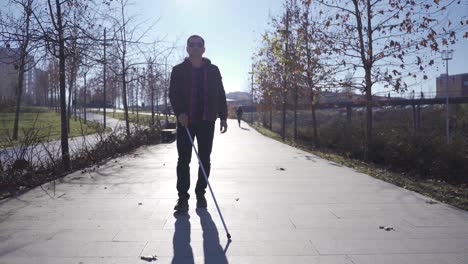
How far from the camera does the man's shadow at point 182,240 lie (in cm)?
317

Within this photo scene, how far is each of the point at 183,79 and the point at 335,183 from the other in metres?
3.37

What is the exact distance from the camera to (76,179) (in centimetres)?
691

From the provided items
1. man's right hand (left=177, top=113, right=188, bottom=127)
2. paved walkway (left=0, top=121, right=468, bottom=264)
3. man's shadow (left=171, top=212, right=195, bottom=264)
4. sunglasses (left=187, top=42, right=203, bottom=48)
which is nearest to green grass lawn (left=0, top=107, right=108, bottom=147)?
paved walkway (left=0, top=121, right=468, bottom=264)

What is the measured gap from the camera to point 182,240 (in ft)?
11.9

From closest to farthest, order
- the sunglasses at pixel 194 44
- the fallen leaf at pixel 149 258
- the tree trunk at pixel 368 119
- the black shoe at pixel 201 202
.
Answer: the fallen leaf at pixel 149 258
the sunglasses at pixel 194 44
the black shoe at pixel 201 202
the tree trunk at pixel 368 119

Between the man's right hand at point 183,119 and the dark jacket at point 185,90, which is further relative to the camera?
the dark jacket at point 185,90

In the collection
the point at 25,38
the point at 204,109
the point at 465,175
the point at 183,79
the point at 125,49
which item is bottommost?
the point at 465,175

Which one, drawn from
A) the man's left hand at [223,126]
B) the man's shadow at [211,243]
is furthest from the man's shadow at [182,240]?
the man's left hand at [223,126]

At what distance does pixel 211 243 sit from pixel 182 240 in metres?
0.27

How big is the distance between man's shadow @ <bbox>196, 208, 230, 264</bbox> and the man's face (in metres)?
1.83


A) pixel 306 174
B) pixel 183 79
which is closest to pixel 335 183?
pixel 306 174

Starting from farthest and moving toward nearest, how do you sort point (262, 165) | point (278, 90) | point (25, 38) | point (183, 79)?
Result: 1. point (278, 90)
2. point (262, 165)
3. point (25, 38)
4. point (183, 79)

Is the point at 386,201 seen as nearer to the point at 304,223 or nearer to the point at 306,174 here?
the point at 304,223

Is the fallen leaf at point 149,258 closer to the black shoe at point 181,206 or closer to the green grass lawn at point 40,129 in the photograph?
the black shoe at point 181,206
